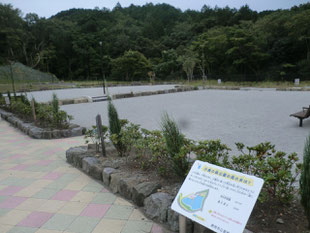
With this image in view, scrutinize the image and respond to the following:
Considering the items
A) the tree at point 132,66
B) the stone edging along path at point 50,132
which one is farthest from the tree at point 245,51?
the stone edging along path at point 50,132

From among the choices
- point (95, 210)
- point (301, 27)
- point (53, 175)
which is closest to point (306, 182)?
point (95, 210)

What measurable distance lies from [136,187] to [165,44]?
37.4 metres

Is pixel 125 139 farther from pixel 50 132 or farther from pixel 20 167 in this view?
pixel 50 132

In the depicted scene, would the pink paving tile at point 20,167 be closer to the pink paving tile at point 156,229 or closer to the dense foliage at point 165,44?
the pink paving tile at point 156,229

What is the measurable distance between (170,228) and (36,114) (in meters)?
5.16

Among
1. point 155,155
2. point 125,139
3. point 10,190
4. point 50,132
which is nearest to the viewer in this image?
point 155,155

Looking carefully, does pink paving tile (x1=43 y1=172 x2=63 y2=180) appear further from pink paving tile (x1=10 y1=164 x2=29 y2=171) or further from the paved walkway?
pink paving tile (x1=10 y1=164 x2=29 y2=171)

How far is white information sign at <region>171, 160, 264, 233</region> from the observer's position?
1.08 m

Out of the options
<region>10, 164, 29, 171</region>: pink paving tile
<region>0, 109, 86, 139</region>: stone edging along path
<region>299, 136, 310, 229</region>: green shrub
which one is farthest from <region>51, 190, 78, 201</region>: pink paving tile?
<region>0, 109, 86, 139</region>: stone edging along path

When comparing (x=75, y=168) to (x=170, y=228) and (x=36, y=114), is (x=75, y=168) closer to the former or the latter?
(x=170, y=228)

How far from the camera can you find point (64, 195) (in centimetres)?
236

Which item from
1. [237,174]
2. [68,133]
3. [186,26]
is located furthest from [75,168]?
[186,26]

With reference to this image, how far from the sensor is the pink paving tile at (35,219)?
1884 millimetres

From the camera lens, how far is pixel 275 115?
6.13 m
